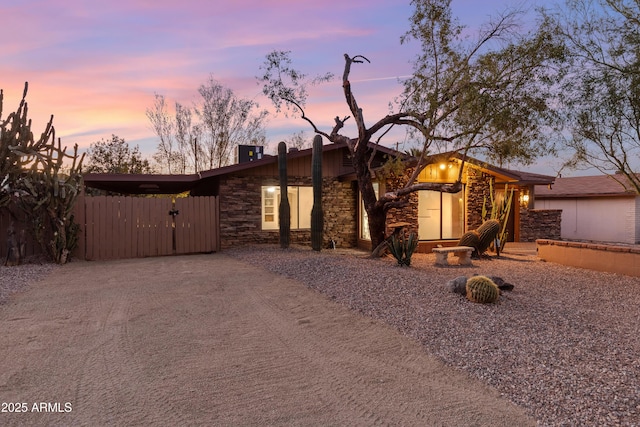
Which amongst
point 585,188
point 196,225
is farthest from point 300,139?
point 196,225

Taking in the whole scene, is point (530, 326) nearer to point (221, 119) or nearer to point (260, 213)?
point (260, 213)

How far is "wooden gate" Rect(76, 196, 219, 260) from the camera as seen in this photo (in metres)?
11.2

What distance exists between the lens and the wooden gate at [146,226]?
36.8ft

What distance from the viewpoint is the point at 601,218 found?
1872 cm

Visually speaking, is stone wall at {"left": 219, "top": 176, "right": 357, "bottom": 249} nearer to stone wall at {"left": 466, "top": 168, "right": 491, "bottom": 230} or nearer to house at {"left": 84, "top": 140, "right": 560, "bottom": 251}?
house at {"left": 84, "top": 140, "right": 560, "bottom": 251}

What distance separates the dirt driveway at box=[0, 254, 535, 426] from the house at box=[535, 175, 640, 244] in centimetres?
1748

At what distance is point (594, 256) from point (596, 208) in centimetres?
1094

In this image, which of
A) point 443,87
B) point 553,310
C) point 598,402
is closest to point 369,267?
point 553,310

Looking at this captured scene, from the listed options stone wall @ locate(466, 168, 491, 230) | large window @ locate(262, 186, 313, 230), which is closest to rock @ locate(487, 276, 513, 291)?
stone wall @ locate(466, 168, 491, 230)

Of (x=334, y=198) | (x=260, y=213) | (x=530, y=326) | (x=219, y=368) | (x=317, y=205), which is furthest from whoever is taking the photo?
(x=334, y=198)

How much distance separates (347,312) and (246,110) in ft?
70.5

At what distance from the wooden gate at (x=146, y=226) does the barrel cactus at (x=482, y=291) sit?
8.66m

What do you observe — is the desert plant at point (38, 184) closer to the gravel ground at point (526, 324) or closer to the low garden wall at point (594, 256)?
the gravel ground at point (526, 324)

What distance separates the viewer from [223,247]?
1308 cm
